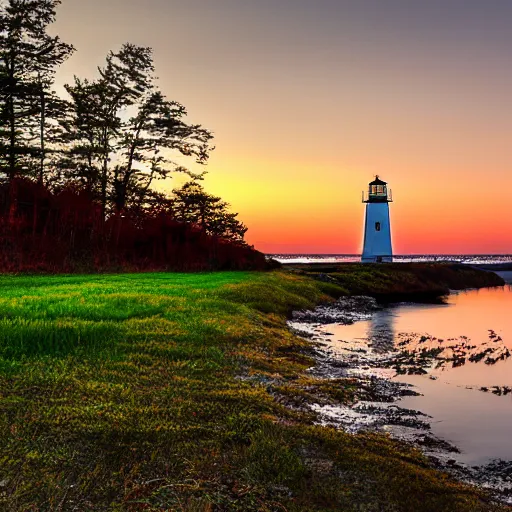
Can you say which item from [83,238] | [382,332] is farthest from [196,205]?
[382,332]

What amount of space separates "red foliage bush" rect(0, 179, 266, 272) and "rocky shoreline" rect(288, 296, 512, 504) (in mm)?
16312

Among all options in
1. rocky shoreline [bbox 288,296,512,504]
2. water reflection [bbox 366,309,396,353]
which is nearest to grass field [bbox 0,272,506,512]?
rocky shoreline [bbox 288,296,512,504]

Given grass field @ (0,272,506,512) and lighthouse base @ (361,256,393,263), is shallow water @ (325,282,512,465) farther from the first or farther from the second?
lighthouse base @ (361,256,393,263)

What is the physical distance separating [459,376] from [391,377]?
2.58 meters

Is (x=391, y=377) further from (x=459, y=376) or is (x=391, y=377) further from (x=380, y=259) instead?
(x=380, y=259)

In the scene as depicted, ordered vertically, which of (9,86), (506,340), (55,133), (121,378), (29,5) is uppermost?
(29,5)

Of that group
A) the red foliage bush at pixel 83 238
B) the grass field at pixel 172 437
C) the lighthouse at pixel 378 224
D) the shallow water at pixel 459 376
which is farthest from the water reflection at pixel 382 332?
the lighthouse at pixel 378 224

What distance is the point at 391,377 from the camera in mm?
13594

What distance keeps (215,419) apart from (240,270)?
37.5m

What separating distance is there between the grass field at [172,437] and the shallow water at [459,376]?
1981 mm

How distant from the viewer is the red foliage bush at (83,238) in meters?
31.8

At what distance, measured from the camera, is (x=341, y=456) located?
6.70 meters

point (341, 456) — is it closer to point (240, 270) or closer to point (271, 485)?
point (271, 485)

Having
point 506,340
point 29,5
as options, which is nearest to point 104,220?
point 29,5
